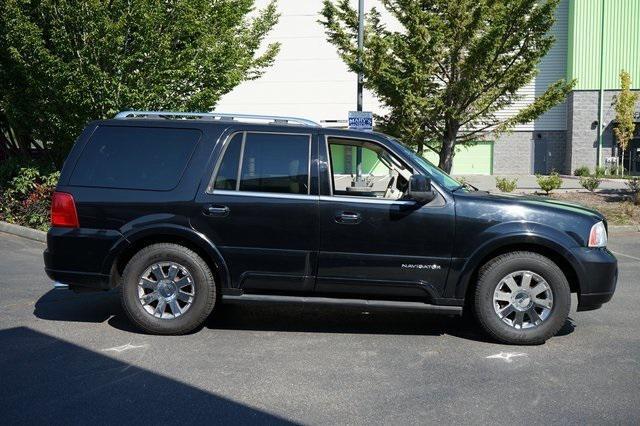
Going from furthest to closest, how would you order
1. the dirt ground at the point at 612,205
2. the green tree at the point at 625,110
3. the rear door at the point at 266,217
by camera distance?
the green tree at the point at 625,110 → the dirt ground at the point at 612,205 → the rear door at the point at 266,217

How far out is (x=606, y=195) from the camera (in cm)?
1797

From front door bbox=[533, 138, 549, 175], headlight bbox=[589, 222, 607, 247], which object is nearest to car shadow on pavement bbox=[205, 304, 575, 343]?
headlight bbox=[589, 222, 607, 247]

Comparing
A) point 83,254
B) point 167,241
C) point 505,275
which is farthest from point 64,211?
point 505,275

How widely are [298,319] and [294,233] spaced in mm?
1226

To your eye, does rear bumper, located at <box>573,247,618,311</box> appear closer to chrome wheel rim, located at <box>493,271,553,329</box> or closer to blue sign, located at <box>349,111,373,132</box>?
chrome wheel rim, located at <box>493,271,553,329</box>

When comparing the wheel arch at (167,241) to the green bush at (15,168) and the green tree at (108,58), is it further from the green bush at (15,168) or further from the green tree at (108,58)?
the green bush at (15,168)

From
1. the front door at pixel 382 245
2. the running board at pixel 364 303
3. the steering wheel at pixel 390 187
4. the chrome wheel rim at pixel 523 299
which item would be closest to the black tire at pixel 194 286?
the running board at pixel 364 303

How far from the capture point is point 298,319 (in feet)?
20.6

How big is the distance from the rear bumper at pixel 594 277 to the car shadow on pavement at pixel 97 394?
2.97m

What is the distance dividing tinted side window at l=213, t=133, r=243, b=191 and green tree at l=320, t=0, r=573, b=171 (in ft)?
28.1

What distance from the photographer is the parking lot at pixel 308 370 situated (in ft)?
13.0

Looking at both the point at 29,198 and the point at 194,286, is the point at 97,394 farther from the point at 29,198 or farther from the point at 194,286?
the point at 29,198

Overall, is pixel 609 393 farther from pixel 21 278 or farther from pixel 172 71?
pixel 172 71

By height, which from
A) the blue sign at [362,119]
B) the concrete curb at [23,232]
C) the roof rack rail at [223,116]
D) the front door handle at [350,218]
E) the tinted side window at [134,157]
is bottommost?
the concrete curb at [23,232]
